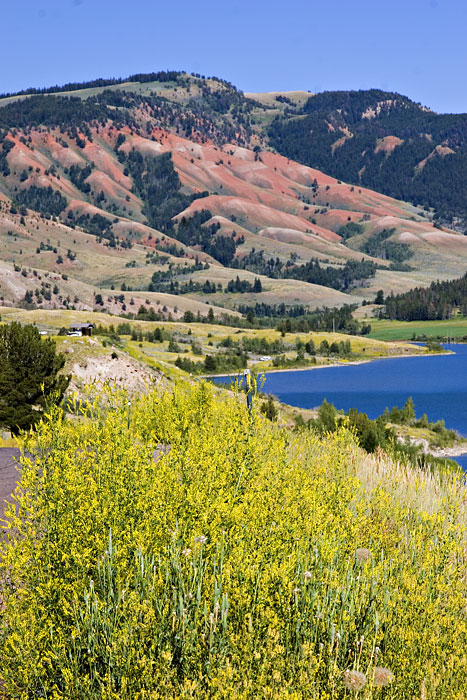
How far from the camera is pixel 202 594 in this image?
17.6 ft

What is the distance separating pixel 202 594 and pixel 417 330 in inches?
7380

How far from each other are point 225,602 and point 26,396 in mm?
19358

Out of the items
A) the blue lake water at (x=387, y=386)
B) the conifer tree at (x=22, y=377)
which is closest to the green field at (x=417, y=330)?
the blue lake water at (x=387, y=386)

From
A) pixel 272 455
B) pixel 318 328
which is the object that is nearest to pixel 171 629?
pixel 272 455

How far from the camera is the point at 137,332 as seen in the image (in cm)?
11875

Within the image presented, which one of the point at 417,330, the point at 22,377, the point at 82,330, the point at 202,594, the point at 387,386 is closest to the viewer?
the point at 202,594

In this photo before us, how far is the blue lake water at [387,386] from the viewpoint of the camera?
80.3 metres

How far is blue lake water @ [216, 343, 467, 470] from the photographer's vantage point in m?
80.3

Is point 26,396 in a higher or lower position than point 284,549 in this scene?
lower

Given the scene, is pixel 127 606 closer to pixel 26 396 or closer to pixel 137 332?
pixel 26 396

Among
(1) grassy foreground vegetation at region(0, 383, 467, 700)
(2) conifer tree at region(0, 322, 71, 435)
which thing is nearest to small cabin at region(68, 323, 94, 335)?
(2) conifer tree at region(0, 322, 71, 435)

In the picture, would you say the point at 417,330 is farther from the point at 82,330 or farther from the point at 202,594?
the point at 202,594

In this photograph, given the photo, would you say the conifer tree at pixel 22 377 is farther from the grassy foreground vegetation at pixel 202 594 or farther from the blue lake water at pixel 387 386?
the blue lake water at pixel 387 386

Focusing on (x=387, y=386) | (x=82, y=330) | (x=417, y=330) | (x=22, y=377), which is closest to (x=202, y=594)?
(x=22, y=377)
